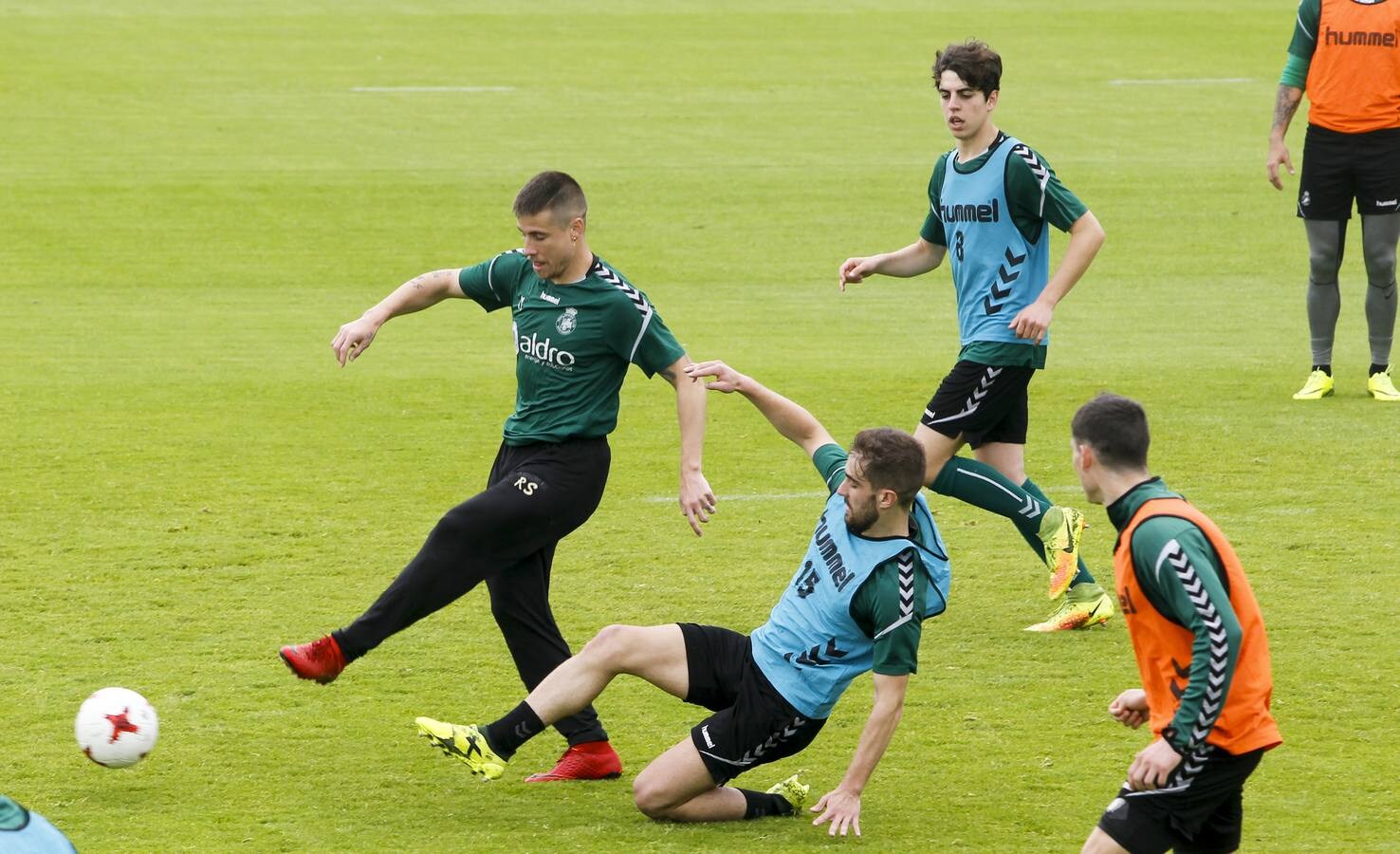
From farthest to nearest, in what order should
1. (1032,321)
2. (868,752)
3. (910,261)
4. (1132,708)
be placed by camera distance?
(910,261) → (1032,321) → (868,752) → (1132,708)

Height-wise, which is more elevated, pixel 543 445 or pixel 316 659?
pixel 543 445

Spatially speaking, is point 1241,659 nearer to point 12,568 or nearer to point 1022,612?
point 1022,612

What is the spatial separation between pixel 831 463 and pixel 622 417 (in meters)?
6.11

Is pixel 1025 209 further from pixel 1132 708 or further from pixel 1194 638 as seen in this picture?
pixel 1194 638

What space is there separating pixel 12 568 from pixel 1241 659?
6219 mm

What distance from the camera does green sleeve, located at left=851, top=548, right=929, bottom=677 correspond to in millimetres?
5664

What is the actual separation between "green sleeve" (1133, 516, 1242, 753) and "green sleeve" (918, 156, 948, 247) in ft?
12.3

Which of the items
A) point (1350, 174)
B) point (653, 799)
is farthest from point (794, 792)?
point (1350, 174)

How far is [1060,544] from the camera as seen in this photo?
780cm

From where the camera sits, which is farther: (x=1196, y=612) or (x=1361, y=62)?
(x=1361, y=62)

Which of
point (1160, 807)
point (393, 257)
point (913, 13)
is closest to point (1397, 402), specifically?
point (1160, 807)

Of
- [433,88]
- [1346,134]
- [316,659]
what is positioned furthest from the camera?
[433,88]

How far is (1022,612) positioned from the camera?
8188 millimetres

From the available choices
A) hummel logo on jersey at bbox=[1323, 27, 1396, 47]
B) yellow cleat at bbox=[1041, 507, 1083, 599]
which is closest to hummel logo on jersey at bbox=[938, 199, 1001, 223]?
yellow cleat at bbox=[1041, 507, 1083, 599]
